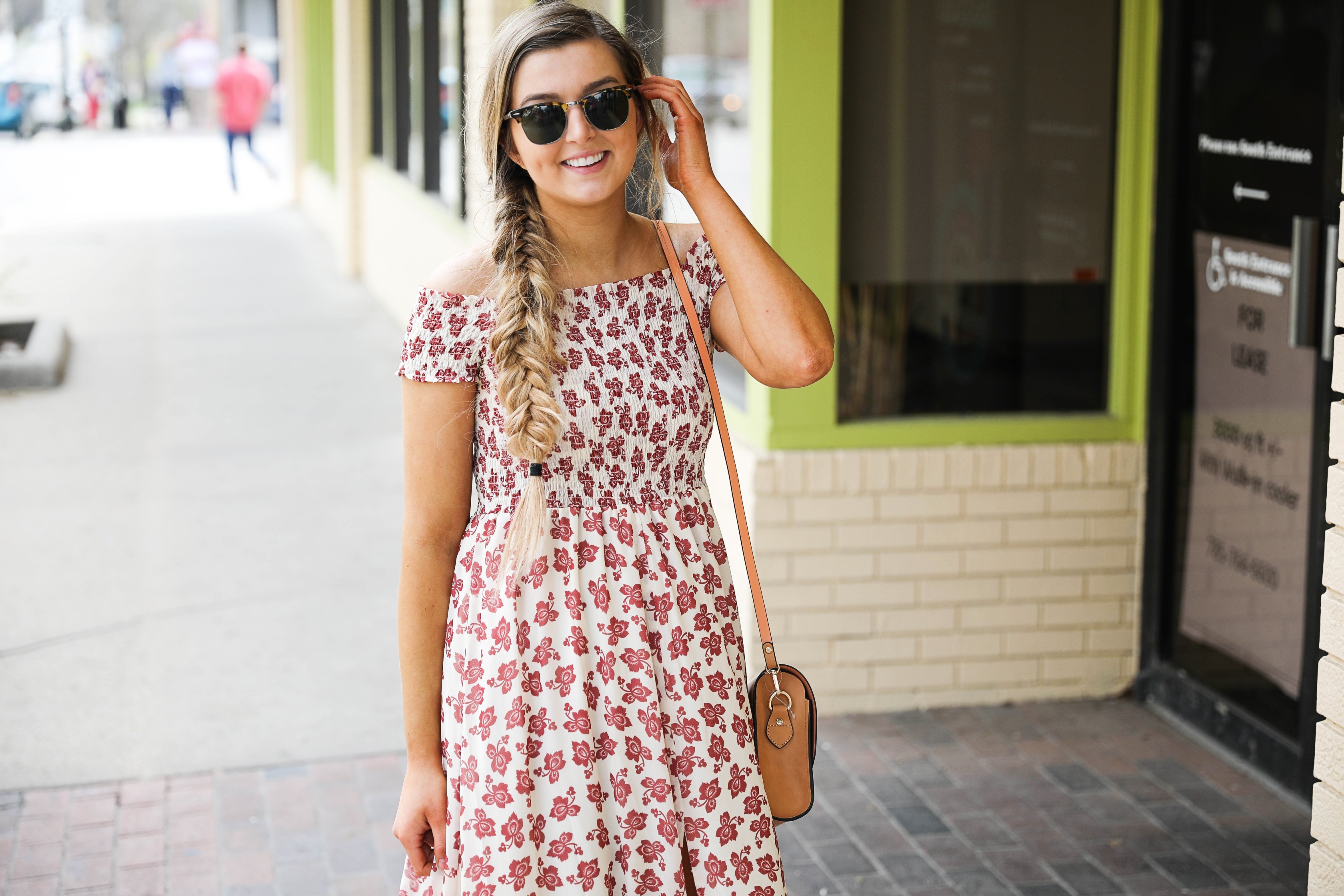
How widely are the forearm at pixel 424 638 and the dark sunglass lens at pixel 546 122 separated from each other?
1.99 ft

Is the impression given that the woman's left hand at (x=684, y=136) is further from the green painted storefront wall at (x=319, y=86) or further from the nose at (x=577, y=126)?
the green painted storefront wall at (x=319, y=86)

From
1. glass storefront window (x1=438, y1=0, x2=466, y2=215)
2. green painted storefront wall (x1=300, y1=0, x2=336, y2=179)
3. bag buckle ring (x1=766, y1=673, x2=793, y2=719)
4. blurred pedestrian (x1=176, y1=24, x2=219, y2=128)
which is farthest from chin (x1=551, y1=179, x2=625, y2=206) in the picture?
blurred pedestrian (x1=176, y1=24, x2=219, y2=128)

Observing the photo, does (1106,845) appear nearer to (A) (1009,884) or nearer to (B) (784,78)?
(A) (1009,884)

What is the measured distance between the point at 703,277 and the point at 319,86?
61.3 ft

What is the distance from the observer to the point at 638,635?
2309 millimetres

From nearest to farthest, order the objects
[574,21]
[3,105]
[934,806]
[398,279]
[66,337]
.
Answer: [574,21], [934,806], [66,337], [398,279], [3,105]

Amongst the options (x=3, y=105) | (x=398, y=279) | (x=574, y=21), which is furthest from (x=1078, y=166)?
(x=3, y=105)

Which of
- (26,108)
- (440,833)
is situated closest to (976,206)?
(440,833)

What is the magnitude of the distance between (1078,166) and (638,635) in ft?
10.4

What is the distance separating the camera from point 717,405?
2445mm

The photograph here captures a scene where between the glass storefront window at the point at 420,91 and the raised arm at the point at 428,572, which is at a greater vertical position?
the glass storefront window at the point at 420,91

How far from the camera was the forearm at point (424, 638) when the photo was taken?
91.7 inches

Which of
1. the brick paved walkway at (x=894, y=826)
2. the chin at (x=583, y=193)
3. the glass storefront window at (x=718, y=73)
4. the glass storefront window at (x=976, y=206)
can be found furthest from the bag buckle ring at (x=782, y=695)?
the glass storefront window at (x=718, y=73)

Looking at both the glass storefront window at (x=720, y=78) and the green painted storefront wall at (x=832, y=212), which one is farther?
the glass storefront window at (x=720, y=78)
